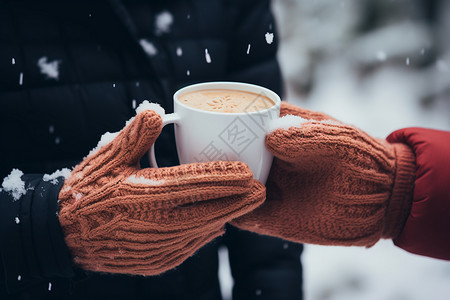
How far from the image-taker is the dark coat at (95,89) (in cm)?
80

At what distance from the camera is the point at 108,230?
78 centimetres

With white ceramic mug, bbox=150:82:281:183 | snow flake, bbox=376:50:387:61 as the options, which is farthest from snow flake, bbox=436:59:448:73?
white ceramic mug, bbox=150:82:281:183

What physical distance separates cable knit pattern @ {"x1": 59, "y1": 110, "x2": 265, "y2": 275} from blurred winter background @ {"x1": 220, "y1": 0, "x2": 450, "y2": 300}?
5.62 ft

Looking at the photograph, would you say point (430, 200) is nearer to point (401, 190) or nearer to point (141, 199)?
point (401, 190)

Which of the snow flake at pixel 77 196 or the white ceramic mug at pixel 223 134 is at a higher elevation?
the white ceramic mug at pixel 223 134

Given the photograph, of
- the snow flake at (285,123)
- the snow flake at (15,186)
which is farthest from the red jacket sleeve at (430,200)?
the snow flake at (15,186)

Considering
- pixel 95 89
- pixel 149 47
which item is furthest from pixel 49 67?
pixel 149 47

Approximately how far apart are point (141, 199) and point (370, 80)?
10.7ft

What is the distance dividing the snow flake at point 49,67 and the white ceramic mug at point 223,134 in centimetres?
42

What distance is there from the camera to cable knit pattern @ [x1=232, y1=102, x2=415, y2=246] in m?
0.90

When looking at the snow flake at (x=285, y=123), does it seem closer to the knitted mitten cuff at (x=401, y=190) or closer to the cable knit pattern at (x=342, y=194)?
the cable knit pattern at (x=342, y=194)

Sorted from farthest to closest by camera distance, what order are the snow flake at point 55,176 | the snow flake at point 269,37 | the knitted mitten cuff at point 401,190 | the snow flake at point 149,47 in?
the snow flake at point 269,37
the snow flake at point 149,47
the knitted mitten cuff at point 401,190
the snow flake at point 55,176

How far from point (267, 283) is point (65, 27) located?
3.47 feet

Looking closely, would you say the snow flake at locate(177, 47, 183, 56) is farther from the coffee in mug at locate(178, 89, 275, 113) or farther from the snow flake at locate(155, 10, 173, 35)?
the coffee in mug at locate(178, 89, 275, 113)
